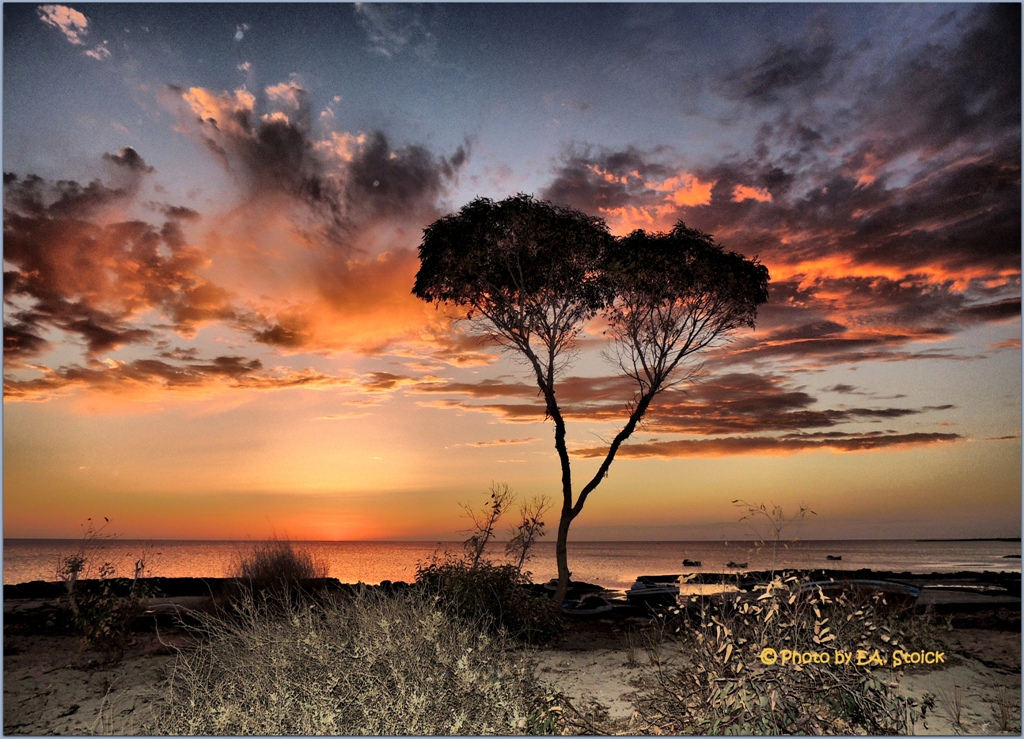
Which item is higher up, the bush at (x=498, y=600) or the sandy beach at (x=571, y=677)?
the bush at (x=498, y=600)

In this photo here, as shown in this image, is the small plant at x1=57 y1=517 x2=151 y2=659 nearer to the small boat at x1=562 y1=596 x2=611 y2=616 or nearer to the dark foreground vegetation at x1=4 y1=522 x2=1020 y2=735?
the dark foreground vegetation at x1=4 y1=522 x2=1020 y2=735

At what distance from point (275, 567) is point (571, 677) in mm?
6248

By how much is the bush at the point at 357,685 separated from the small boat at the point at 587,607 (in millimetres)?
7021

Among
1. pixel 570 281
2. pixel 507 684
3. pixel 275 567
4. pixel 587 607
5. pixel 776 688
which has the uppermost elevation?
pixel 570 281

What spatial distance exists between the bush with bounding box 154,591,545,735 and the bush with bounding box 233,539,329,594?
449 cm

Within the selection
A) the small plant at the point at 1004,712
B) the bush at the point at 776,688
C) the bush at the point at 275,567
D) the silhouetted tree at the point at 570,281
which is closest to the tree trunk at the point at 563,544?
the silhouetted tree at the point at 570,281

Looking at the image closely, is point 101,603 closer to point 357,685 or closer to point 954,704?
point 357,685

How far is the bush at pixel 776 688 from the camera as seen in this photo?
477 cm

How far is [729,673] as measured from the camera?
5.01m

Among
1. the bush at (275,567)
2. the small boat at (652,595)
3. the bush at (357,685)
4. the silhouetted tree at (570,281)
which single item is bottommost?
the small boat at (652,595)

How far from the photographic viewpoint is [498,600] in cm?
969

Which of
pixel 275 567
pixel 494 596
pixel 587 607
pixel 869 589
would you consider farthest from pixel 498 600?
pixel 869 589

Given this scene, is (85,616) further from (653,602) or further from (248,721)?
(653,602)

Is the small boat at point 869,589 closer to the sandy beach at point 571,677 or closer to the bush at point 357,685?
the sandy beach at point 571,677
